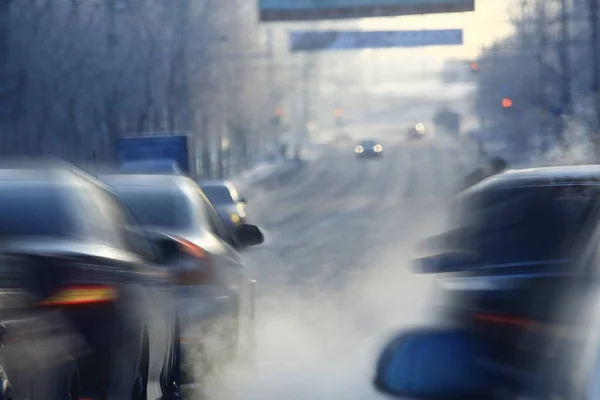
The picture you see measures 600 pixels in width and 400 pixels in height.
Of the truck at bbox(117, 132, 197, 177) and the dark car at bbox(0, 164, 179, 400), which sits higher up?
the dark car at bbox(0, 164, 179, 400)

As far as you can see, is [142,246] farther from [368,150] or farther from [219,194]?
[368,150]

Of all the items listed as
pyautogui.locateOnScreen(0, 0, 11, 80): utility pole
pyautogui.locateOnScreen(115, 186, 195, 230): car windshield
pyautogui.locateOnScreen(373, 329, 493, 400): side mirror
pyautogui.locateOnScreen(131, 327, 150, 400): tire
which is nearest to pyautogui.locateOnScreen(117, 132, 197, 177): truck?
pyautogui.locateOnScreen(0, 0, 11, 80): utility pole

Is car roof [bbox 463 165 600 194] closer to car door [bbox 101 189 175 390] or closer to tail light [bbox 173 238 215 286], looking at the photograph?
car door [bbox 101 189 175 390]

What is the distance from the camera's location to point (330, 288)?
17781mm

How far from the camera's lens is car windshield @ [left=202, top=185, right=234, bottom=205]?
83.5 ft

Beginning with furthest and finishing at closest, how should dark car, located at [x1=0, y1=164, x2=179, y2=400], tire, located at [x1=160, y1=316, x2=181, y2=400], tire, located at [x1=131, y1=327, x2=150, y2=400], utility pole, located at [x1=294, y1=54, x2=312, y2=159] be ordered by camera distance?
utility pole, located at [x1=294, y1=54, x2=312, y2=159]
tire, located at [x1=160, y1=316, x2=181, y2=400]
tire, located at [x1=131, y1=327, x2=150, y2=400]
dark car, located at [x1=0, y1=164, x2=179, y2=400]

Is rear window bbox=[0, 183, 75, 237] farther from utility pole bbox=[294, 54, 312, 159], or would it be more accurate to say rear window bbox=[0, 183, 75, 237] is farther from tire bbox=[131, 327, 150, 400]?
utility pole bbox=[294, 54, 312, 159]

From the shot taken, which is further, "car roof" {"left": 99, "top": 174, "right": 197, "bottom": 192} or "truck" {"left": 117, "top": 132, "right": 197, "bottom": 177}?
"truck" {"left": 117, "top": 132, "right": 197, "bottom": 177}

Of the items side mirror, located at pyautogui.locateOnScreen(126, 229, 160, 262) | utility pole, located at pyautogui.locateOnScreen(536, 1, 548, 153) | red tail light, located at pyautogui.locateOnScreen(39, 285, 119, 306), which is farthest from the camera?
utility pole, located at pyautogui.locateOnScreen(536, 1, 548, 153)

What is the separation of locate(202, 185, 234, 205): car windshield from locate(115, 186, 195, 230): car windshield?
1519cm

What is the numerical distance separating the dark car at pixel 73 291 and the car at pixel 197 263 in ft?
4.33

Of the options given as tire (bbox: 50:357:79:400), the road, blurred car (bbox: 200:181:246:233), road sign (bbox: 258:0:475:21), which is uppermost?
road sign (bbox: 258:0:475:21)

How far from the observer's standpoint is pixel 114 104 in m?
51.1

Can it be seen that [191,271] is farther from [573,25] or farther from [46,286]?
[573,25]
